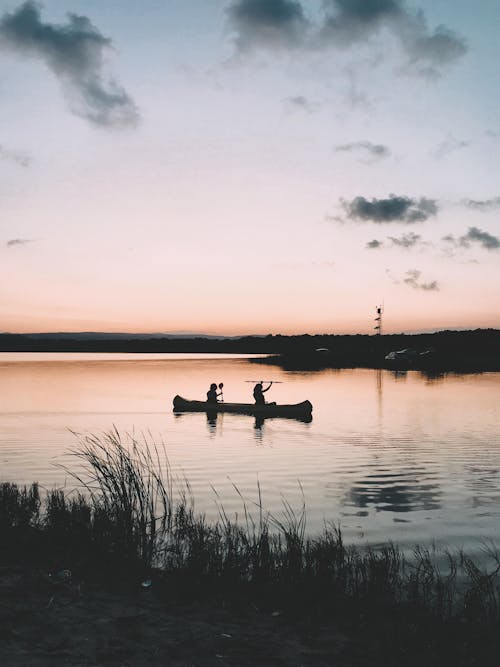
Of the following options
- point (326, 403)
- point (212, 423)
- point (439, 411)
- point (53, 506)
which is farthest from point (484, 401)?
point (53, 506)

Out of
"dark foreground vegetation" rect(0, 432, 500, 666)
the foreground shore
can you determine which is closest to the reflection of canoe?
"dark foreground vegetation" rect(0, 432, 500, 666)

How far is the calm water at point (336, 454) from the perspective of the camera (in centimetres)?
1684

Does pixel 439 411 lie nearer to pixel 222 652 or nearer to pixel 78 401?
pixel 78 401

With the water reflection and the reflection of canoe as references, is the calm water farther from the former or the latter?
the reflection of canoe

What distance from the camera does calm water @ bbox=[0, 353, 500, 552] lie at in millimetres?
16844

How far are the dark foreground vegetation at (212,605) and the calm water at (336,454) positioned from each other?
4982mm

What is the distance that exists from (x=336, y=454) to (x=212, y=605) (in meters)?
20.7

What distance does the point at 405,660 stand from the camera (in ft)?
23.1

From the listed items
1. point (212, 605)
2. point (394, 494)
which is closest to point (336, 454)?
point (394, 494)

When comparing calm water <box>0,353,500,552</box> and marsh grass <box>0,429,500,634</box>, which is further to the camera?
calm water <box>0,353,500,552</box>

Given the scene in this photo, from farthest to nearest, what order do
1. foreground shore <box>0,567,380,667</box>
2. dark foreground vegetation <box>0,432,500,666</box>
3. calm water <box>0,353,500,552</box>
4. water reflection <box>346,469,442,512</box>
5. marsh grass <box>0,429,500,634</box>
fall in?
water reflection <box>346,469,442,512</box> → calm water <box>0,353,500,552</box> → marsh grass <box>0,429,500,634</box> → dark foreground vegetation <box>0,432,500,666</box> → foreground shore <box>0,567,380,667</box>

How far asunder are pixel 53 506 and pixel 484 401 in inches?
1857

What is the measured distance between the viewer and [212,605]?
873 centimetres

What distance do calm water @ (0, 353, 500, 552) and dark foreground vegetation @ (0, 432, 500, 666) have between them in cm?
498
